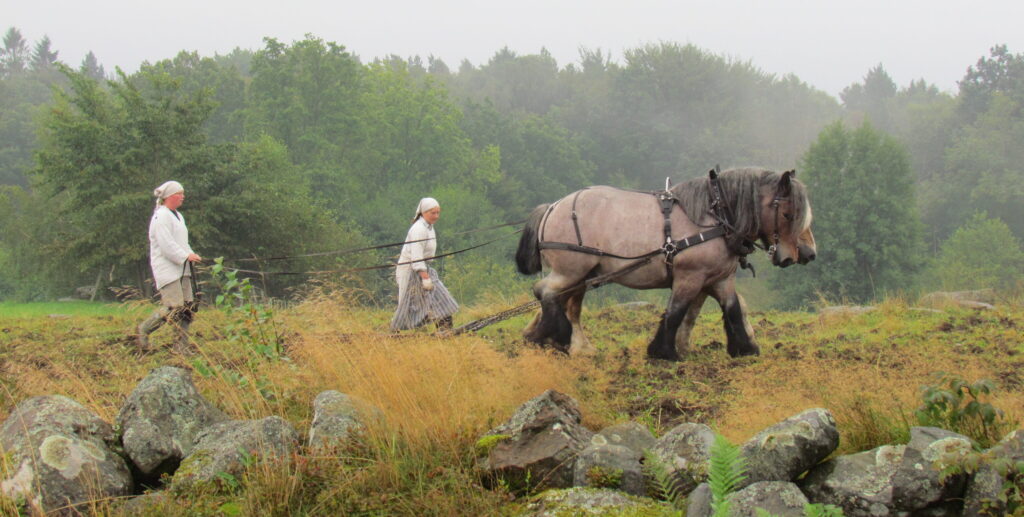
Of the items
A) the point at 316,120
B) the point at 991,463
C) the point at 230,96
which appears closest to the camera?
the point at 991,463

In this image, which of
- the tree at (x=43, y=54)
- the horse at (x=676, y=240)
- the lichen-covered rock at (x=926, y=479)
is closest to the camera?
the lichen-covered rock at (x=926, y=479)

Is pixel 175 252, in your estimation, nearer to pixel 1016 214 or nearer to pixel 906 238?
pixel 906 238

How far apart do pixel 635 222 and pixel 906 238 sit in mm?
46664

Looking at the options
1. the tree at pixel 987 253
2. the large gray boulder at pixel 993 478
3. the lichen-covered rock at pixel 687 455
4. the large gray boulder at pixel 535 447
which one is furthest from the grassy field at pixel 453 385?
the tree at pixel 987 253

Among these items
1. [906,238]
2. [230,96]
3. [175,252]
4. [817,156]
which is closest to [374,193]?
[230,96]

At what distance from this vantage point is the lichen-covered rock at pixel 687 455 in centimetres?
436

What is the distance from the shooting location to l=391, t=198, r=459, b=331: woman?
9.80 meters

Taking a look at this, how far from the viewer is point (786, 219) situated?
8.67 metres

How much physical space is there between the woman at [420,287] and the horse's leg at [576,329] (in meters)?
1.33

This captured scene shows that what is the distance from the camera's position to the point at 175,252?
9094 mm

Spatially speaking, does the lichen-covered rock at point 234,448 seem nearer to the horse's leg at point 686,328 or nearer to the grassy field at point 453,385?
the grassy field at point 453,385

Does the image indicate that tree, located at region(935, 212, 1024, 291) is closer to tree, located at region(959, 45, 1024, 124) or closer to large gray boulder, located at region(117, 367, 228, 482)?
tree, located at region(959, 45, 1024, 124)

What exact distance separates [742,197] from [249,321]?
492 cm

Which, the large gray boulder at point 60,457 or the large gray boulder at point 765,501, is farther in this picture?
the large gray boulder at point 60,457
